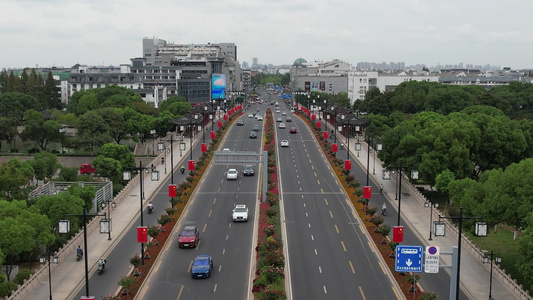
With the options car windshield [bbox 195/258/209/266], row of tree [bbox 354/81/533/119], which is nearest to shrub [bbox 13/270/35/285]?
car windshield [bbox 195/258/209/266]

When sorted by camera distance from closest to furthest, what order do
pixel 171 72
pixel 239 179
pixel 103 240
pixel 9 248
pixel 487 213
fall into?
1. pixel 9 248
2. pixel 487 213
3. pixel 103 240
4. pixel 239 179
5. pixel 171 72

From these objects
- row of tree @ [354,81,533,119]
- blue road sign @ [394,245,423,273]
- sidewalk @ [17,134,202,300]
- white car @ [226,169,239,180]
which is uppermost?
row of tree @ [354,81,533,119]

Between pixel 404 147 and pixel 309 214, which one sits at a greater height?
pixel 404 147

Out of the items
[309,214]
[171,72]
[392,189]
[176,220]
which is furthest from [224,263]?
[171,72]

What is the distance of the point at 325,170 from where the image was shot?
3019 inches

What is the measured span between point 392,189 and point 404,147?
5041 millimetres

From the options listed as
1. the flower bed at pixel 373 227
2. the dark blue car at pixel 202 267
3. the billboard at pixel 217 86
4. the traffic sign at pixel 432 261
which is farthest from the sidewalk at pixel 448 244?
the billboard at pixel 217 86

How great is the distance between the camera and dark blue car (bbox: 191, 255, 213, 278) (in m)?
37.5

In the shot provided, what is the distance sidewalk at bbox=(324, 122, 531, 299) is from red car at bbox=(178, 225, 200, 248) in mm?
18103

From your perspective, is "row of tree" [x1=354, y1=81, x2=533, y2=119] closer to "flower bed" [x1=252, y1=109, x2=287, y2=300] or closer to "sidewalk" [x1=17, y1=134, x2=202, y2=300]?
"sidewalk" [x1=17, y1=134, x2=202, y2=300]

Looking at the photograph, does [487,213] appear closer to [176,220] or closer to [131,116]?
[176,220]

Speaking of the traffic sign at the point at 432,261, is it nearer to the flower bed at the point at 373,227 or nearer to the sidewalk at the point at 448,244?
the flower bed at the point at 373,227

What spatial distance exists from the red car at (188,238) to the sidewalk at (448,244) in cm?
1810

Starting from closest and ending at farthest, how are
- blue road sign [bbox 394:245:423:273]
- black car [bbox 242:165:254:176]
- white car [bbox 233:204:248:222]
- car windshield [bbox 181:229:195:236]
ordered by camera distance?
blue road sign [bbox 394:245:423:273] → car windshield [bbox 181:229:195:236] → white car [bbox 233:204:248:222] → black car [bbox 242:165:254:176]
